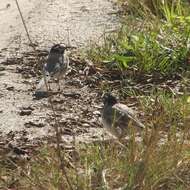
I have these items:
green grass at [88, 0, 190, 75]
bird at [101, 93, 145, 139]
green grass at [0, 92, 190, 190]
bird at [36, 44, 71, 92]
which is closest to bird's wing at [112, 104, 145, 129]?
bird at [101, 93, 145, 139]

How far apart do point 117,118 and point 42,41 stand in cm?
339

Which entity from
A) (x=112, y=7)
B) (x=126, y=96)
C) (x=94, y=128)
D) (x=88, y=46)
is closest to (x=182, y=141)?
(x=94, y=128)

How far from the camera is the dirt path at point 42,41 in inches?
259

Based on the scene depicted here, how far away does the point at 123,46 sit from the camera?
25.7 ft

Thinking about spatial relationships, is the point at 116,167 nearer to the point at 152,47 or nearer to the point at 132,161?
the point at 132,161

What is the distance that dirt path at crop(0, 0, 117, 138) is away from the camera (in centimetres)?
658

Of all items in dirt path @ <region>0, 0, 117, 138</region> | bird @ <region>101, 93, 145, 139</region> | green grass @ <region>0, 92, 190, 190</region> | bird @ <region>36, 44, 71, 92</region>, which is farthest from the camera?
bird @ <region>36, 44, 71, 92</region>

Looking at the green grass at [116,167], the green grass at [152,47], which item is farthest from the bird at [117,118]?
the green grass at [152,47]

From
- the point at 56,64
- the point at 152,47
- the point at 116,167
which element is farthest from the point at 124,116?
the point at 56,64

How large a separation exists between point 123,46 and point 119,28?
950 millimetres

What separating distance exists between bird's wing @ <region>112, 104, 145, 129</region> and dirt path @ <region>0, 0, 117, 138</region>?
0.41 metres

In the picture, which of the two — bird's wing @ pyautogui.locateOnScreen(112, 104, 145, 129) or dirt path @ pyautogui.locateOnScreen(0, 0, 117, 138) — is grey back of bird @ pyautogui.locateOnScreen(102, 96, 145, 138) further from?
dirt path @ pyautogui.locateOnScreen(0, 0, 117, 138)

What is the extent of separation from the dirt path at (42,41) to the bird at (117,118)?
1.03ft

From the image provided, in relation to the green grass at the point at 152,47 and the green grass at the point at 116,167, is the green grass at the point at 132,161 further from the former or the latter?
the green grass at the point at 152,47
